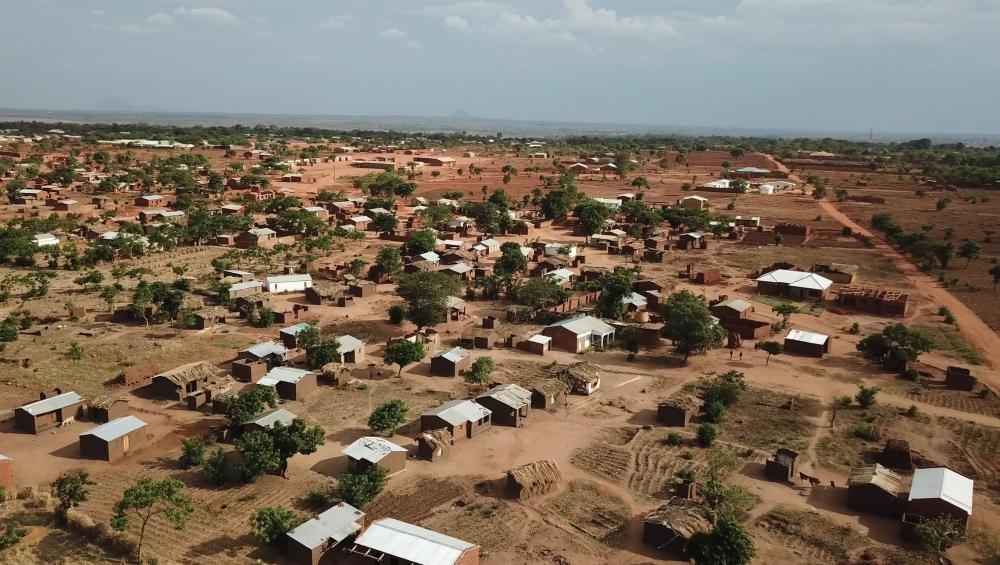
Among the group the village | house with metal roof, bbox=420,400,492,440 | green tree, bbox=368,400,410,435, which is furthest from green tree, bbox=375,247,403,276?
green tree, bbox=368,400,410,435

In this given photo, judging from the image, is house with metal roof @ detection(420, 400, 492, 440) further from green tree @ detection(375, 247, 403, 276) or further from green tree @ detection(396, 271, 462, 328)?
green tree @ detection(375, 247, 403, 276)

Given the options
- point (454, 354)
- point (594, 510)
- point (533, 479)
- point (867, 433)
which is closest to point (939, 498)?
point (867, 433)

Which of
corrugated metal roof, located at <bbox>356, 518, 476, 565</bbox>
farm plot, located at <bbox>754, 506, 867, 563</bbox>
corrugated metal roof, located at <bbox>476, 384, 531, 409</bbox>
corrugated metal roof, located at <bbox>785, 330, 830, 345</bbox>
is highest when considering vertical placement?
corrugated metal roof, located at <bbox>785, 330, 830, 345</bbox>

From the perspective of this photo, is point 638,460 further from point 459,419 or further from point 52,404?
point 52,404

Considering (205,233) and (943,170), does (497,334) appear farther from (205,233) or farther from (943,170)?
(943,170)

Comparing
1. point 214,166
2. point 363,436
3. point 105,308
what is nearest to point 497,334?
point 363,436

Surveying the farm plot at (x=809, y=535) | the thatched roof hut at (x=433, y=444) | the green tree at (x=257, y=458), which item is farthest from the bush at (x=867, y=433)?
the green tree at (x=257, y=458)
